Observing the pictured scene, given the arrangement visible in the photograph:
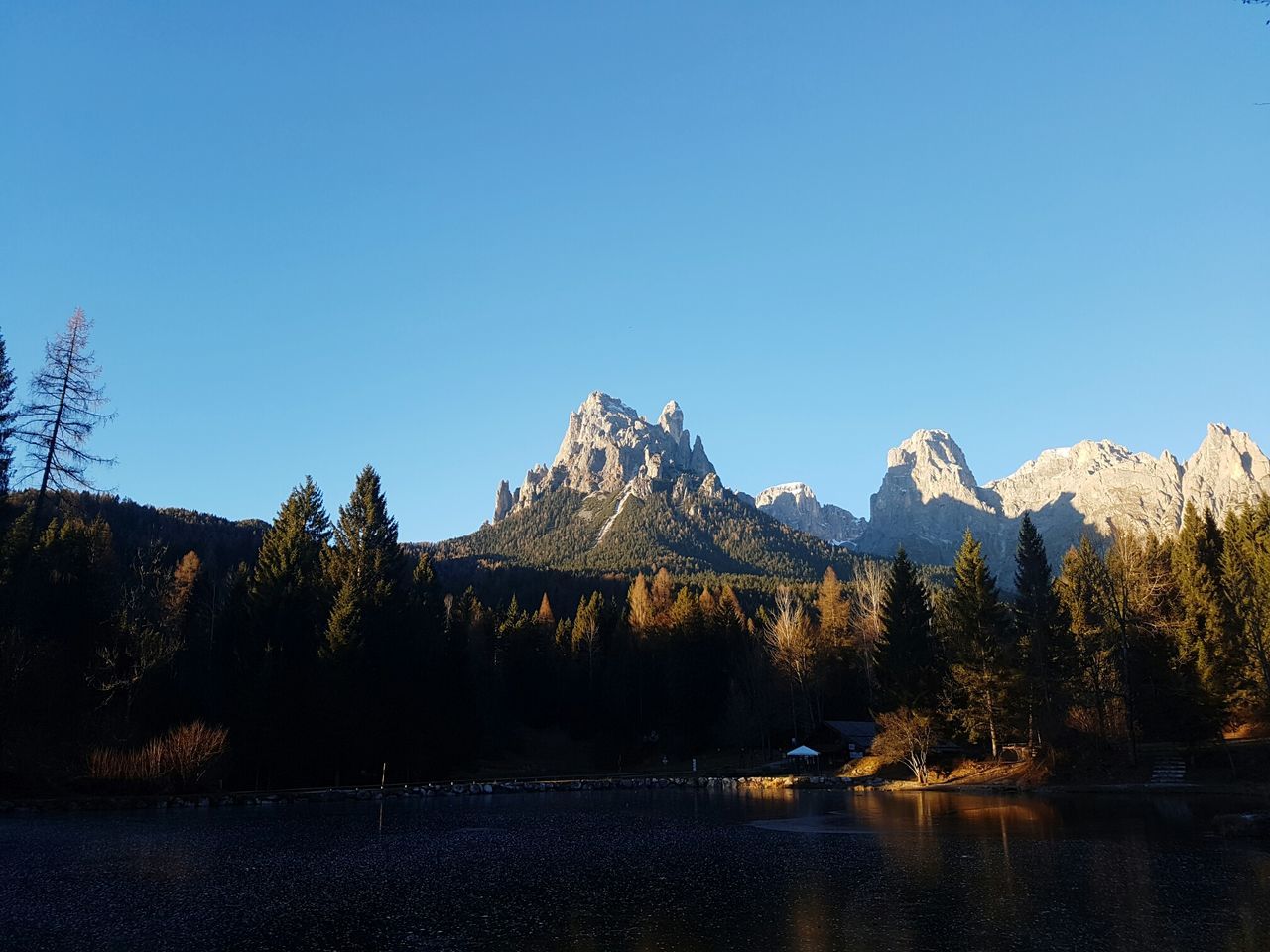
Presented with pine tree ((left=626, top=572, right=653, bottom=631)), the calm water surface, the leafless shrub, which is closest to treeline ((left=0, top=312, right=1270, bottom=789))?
the leafless shrub

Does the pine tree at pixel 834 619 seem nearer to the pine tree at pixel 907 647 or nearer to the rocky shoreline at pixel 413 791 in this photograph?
the pine tree at pixel 907 647

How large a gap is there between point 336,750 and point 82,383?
93.2ft

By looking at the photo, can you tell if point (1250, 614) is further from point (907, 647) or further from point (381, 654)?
point (381, 654)

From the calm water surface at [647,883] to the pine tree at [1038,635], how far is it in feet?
45.6

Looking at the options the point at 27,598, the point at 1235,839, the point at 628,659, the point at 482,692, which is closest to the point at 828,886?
the point at 1235,839

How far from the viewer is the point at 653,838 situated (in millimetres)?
29266

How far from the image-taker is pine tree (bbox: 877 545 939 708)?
5847 centimetres

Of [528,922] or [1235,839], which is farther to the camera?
[1235,839]

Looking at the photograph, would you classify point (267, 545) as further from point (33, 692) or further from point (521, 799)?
point (521, 799)

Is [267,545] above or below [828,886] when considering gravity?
above

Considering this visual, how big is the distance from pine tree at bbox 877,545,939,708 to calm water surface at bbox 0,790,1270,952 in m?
23.3

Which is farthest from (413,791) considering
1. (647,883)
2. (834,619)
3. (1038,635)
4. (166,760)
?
(834,619)

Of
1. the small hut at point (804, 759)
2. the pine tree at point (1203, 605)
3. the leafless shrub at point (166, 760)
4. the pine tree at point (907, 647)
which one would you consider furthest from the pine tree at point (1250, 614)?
the leafless shrub at point (166, 760)

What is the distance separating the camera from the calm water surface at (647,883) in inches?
574
